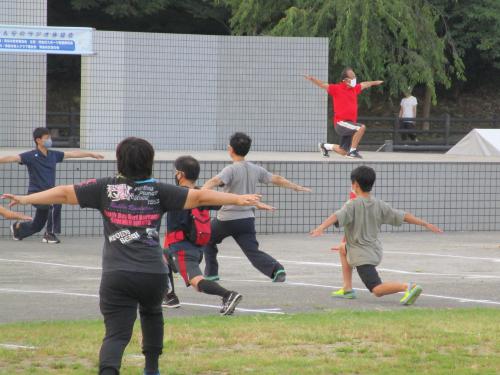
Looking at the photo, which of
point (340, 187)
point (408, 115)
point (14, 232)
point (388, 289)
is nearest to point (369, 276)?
point (388, 289)

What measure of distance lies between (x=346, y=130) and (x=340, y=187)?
2075 mm

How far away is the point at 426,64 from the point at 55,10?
699 inches

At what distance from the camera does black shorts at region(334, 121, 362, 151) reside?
2012cm

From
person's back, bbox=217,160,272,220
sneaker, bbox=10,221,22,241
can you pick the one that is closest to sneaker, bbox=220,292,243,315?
person's back, bbox=217,160,272,220

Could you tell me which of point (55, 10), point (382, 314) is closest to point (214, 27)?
point (55, 10)

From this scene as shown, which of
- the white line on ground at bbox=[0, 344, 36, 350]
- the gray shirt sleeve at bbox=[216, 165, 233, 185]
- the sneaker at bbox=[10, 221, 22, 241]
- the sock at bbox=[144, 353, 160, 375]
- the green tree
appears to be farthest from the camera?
the green tree

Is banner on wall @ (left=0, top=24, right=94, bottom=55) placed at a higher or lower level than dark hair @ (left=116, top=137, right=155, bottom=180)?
higher

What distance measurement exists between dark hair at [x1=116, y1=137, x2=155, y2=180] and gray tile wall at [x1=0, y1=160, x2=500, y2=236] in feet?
33.3

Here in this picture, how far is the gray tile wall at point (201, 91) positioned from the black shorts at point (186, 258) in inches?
477

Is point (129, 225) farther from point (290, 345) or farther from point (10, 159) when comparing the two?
point (10, 159)

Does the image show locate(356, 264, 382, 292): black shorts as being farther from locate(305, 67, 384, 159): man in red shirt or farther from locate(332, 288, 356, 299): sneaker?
locate(305, 67, 384, 159): man in red shirt

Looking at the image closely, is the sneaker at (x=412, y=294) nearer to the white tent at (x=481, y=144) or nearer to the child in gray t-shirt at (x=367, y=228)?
the child in gray t-shirt at (x=367, y=228)

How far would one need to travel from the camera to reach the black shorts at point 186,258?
33.9ft

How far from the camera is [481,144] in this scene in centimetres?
2238
